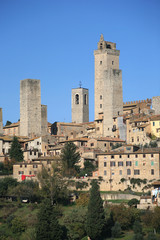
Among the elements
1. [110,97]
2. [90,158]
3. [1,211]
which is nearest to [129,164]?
[90,158]

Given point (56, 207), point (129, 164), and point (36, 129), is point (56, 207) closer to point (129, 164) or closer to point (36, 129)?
point (129, 164)

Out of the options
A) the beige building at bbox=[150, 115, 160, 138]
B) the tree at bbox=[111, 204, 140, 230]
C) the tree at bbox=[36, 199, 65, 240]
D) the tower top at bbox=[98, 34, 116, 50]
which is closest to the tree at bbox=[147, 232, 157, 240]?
the tree at bbox=[111, 204, 140, 230]

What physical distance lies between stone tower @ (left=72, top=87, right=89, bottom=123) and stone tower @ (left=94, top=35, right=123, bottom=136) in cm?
1180

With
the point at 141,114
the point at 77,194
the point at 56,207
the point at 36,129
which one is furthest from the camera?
the point at 36,129

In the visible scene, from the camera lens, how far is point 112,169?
73.4m

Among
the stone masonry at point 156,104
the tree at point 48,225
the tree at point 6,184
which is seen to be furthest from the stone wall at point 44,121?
the tree at point 48,225

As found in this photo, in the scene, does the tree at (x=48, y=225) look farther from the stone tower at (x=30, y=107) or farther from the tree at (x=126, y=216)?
the stone tower at (x=30, y=107)

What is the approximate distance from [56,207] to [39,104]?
1301 inches

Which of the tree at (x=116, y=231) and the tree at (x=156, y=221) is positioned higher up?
the tree at (x=156, y=221)

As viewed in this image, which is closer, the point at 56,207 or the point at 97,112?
the point at 56,207

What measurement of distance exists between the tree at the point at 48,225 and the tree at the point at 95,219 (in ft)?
8.20

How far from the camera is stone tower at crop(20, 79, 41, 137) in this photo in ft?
316

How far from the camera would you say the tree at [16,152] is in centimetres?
8433

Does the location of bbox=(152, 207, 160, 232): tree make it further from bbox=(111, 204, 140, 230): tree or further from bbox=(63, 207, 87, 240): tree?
bbox=(63, 207, 87, 240): tree
